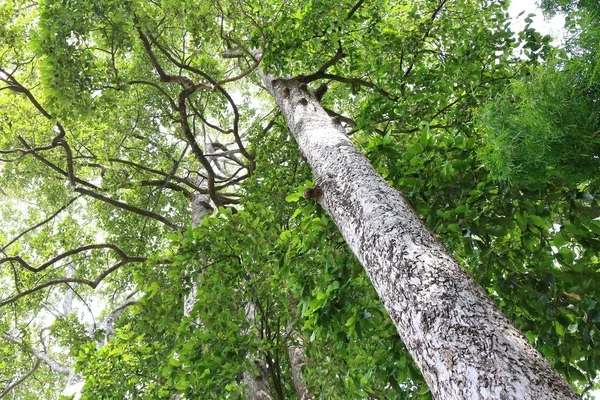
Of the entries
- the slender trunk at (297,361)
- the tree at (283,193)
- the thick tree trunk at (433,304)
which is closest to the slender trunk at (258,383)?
the tree at (283,193)

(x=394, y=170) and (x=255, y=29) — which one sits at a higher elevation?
(x=255, y=29)

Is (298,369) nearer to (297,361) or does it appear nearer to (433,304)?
(297,361)

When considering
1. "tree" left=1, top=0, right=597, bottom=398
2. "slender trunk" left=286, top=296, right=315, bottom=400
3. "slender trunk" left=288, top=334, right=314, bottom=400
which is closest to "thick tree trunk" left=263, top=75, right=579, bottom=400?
"tree" left=1, top=0, right=597, bottom=398

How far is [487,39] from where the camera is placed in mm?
5098

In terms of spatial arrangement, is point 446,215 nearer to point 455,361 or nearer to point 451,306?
point 451,306

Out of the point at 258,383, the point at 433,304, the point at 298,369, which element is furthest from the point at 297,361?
the point at 433,304

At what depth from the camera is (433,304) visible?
192 cm

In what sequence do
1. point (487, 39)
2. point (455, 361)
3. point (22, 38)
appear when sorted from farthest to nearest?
point (22, 38)
point (487, 39)
point (455, 361)

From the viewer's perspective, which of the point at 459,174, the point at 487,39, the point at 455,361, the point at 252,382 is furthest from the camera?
the point at 487,39

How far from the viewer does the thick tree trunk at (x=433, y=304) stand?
1.60 m

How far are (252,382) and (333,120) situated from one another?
2783 mm

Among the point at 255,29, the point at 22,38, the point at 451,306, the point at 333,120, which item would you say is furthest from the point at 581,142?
the point at 22,38

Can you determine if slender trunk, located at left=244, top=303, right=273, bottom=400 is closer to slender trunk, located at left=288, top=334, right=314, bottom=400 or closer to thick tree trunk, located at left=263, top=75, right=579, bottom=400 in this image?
slender trunk, located at left=288, top=334, right=314, bottom=400

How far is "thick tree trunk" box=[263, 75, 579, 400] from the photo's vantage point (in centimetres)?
160
